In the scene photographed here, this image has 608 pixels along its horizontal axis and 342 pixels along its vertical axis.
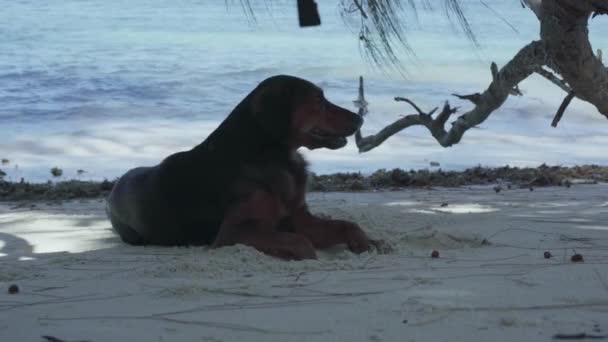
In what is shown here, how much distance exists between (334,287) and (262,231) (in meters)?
1.15

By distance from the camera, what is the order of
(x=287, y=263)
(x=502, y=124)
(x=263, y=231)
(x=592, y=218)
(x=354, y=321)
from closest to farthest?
(x=354, y=321), (x=287, y=263), (x=263, y=231), (x=592, y=218), (x=502, y=124)

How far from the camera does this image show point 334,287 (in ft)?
10.9

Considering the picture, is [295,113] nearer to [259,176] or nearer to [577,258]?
[259,176]

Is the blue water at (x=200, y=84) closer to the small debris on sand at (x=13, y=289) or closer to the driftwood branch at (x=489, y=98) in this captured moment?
the driftwood branch at (x=489, y=98)

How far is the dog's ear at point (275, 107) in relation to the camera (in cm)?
463

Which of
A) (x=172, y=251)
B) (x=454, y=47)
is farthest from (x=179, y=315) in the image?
(x=454, y=47)

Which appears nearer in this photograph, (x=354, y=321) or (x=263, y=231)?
(x=354, y=321)

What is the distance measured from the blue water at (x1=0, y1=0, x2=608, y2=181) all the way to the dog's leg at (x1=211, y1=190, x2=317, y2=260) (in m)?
1.42

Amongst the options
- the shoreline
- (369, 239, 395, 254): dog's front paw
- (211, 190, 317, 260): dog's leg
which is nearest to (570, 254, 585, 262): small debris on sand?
(369, 239, 395, 254): dog's front paw

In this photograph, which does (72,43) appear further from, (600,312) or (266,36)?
(600,312)

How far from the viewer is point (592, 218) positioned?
5.47m

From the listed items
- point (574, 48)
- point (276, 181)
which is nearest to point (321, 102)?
point (276, 181)

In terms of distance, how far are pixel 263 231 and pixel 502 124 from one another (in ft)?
40.2

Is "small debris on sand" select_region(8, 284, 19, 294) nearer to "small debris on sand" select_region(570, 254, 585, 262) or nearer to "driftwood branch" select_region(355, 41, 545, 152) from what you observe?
"small debris on sand" select_region(570, 254, 585, 262)
